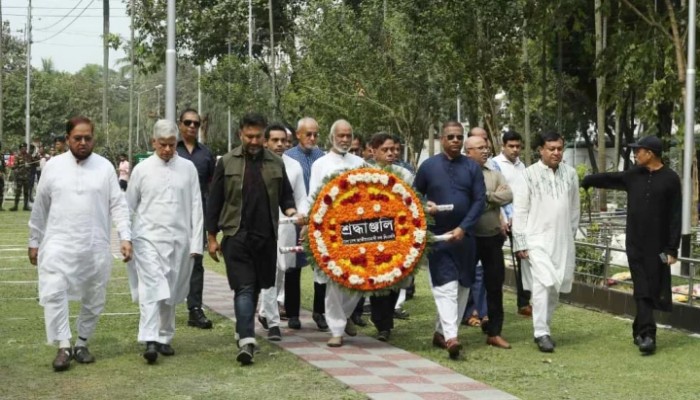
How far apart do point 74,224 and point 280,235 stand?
119 inches

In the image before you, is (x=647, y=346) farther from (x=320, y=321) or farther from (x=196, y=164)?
(x=196, y=164)

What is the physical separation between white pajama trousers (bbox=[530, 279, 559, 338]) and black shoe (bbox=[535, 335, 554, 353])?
40mm

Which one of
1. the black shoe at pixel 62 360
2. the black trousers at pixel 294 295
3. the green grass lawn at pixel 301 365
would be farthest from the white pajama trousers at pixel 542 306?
the black shoe at pixel 62 360

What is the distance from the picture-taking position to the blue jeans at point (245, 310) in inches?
439

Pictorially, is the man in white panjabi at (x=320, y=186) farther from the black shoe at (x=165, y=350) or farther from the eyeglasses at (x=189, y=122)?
the black shoe at (x=165, y=350)

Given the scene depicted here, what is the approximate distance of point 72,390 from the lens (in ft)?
32.1

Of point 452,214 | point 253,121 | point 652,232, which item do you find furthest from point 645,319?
point 253,121

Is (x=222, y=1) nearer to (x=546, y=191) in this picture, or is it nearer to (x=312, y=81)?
(x=312, y=81)

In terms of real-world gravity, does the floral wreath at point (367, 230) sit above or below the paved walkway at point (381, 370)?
above

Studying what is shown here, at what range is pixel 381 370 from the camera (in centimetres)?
1083

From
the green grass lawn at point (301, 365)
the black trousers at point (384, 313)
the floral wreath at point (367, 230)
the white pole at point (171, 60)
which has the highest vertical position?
the white pole at point (171, 60)

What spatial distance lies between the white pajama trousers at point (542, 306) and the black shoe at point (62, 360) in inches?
160

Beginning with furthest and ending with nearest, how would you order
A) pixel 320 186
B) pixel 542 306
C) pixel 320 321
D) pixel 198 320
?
pixel 320 321
pixel 198 320
pixel 542 306
pixel 320 186

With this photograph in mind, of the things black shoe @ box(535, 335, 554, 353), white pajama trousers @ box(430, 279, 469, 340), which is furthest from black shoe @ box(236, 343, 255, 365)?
black shoe @ box(535, 335, 554, 353)
